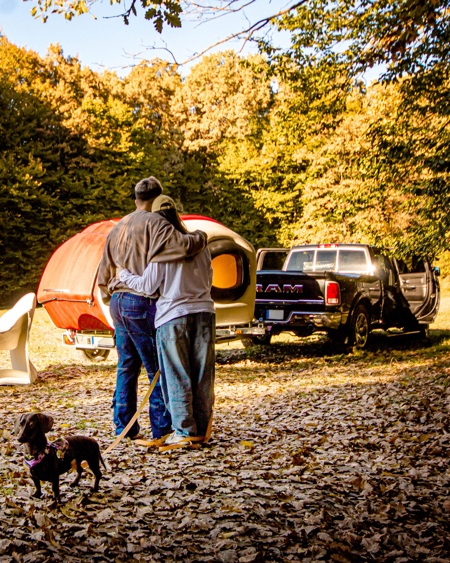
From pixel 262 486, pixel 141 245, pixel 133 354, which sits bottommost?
pixel 262 486

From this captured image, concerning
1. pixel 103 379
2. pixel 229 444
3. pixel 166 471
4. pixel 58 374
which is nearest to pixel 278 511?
pixel 166 471

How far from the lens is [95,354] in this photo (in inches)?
492

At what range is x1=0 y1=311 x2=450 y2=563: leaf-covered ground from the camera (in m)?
3.70

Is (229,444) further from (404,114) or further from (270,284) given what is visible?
(404,114)

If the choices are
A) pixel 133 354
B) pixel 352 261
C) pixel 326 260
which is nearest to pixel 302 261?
pixel 326 260

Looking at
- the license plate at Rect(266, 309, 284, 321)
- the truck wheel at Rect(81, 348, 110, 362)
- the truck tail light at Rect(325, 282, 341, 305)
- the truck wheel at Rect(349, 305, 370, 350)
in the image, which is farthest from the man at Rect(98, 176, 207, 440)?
the truck wheel at Rect(349, 305, 370, 350)

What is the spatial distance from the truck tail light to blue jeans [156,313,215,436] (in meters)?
6.31

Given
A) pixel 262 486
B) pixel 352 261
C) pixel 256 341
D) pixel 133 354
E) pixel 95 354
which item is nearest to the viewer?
pixel 262 486

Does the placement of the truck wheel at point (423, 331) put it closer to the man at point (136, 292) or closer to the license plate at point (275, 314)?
the license plate at point (275, 314)

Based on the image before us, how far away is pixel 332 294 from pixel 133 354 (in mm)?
6598

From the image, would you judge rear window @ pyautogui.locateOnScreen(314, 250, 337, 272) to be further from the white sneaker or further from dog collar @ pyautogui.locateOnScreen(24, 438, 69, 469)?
dog collar @ pyautogui.locateOnScreen(24, 438, 69, 469)

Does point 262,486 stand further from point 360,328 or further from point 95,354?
point 360,328

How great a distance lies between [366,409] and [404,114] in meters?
5.97

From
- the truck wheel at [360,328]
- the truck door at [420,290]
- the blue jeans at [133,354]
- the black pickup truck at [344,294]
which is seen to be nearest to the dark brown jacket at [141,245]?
the blue jeans at [133,354]
